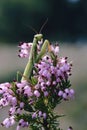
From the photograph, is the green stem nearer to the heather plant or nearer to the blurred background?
the heather plant

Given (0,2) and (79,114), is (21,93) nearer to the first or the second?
(79,114)

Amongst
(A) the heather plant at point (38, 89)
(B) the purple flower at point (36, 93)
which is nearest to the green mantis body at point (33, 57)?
(A) the heather plant at point (38, 89)

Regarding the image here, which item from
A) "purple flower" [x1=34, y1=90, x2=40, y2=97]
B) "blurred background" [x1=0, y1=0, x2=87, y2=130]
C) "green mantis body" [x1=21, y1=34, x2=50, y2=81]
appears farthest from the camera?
"blurred background" [x1=0, y1=0, x2=87, y2=130]

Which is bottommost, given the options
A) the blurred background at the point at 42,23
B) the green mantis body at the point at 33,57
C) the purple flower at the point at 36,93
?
the purple flower at the point at 36,93

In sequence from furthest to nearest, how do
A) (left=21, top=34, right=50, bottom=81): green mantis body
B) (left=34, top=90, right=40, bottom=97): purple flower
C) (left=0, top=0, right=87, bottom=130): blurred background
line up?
(left=0, top=0, right=87, bottom=130): blurred background
(left=21, top=34, right=50, bottom=81): green mantis body
(left=34, top=90, right=40, bottom=97): purple flower

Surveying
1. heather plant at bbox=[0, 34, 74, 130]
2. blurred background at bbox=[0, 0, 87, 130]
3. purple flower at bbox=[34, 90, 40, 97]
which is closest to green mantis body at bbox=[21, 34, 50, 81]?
heather plant at bbox=[0, 34, 74, 130]

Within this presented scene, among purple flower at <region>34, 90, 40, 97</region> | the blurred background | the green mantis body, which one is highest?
the blurred background

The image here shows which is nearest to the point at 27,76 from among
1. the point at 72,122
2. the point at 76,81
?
the point at 72,122

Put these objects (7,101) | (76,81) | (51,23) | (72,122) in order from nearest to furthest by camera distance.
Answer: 1. (7,101)
2. (72,122)
3. (76,81)
4. (51,23)

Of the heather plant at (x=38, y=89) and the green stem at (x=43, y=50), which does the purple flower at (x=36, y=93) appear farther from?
the green stem at (x=43, y=50)
